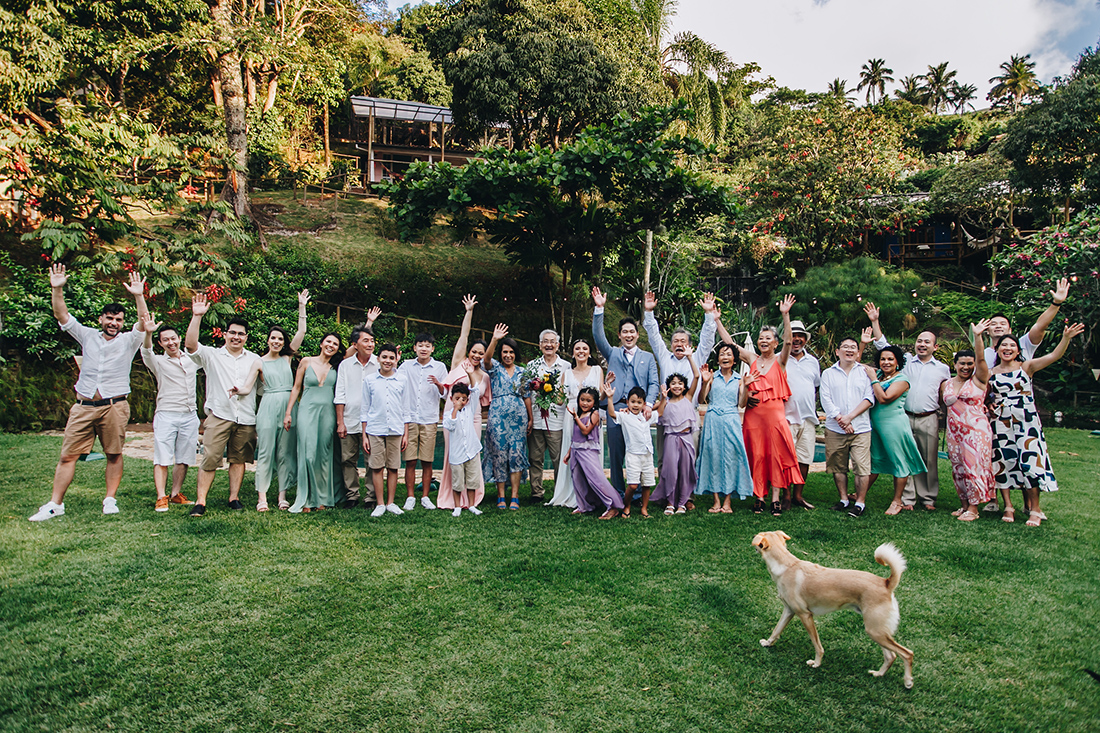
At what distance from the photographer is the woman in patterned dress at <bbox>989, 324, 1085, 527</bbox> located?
5.43 metres

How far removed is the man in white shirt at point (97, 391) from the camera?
5262 mm

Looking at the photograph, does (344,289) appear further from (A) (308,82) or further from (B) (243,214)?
(A) (308,82)

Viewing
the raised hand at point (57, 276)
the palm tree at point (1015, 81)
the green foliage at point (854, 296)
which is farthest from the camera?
the palm tree at point (1015, 81)

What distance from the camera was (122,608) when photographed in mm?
3729

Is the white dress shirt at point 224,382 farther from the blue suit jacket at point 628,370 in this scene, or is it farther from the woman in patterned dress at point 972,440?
the woman in patterned dress at point 972,440

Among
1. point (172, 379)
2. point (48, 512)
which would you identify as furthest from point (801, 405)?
point (48, 512)

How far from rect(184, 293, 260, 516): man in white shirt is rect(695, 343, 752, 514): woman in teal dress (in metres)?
4.24

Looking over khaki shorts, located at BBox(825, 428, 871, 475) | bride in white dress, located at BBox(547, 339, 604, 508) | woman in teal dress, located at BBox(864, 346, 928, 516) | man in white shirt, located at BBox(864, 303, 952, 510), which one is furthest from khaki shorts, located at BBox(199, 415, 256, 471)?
man in white shirt, located at BBox(864, 303, 952, 510)

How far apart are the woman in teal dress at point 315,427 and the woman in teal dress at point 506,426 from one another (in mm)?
1469

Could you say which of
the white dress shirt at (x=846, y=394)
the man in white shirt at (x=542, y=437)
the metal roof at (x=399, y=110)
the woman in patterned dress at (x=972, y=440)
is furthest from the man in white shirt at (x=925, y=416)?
the metal roof at (x=399, y=110)

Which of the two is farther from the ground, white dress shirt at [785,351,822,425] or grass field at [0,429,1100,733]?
white dress shirt at [785,351,822,425]

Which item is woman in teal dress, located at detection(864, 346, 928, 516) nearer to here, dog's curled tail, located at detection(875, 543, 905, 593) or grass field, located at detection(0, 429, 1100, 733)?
grass field, located at detection(0, 429, 1100, 733)

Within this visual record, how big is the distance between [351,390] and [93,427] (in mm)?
2073

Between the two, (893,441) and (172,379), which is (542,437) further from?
(172,379)
